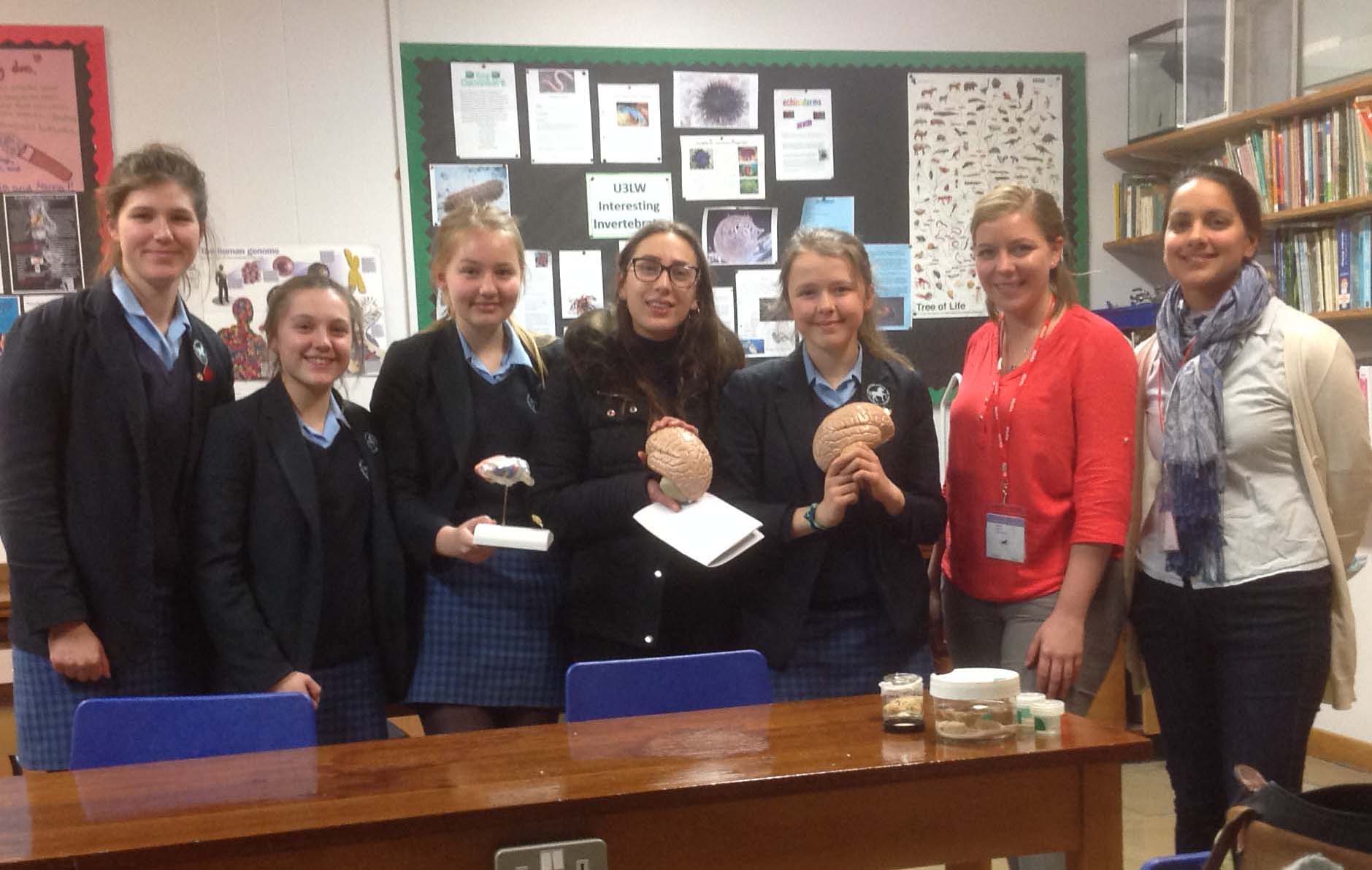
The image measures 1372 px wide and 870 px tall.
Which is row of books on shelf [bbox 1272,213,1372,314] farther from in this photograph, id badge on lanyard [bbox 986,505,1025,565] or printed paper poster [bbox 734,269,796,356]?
id badge on lanyard [bbox 986,505,1025,565]

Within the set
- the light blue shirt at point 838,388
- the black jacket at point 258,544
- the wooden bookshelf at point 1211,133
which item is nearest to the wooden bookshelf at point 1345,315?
the wooden bookshelf at point 1211,133

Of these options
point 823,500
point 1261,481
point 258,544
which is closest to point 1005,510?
point 823,500

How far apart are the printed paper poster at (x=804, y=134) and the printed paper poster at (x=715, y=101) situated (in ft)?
0.34

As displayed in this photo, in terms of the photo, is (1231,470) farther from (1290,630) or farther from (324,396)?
(324,396)

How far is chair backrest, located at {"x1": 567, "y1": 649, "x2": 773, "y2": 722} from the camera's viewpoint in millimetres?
1972

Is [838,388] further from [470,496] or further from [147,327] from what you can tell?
[147,327]

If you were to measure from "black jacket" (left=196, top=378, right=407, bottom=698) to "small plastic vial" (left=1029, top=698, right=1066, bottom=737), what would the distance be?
1297 millimetres

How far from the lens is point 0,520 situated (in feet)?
6.63

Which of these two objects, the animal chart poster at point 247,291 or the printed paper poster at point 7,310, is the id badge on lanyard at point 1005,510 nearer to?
the animal chart poster at point 247,291

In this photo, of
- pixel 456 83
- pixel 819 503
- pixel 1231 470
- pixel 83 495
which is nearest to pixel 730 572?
pixel 819 503

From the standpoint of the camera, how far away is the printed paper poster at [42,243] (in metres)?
3.68

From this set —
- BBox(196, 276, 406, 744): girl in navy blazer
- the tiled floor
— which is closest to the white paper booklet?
BBox(196, 276, 406, 744): girl in navy blazer

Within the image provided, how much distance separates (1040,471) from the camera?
2.13 meters

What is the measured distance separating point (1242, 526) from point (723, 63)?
270 centimetres
